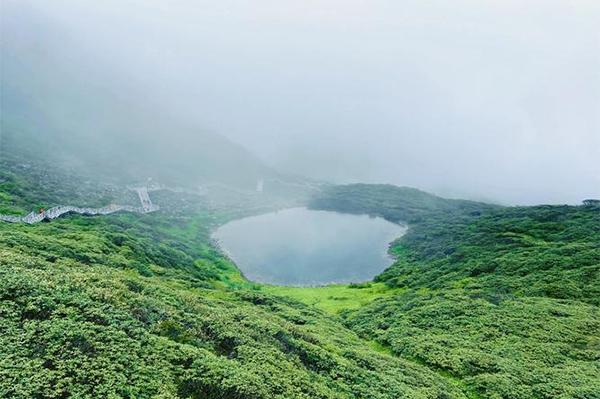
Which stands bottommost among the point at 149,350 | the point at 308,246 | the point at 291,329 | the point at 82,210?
the point at 308,246

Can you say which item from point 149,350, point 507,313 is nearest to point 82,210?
point 149,350

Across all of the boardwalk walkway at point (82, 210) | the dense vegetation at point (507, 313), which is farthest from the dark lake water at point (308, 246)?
the boardwalk walkway at point (82, 210)

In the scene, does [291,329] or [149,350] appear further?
[291,329]

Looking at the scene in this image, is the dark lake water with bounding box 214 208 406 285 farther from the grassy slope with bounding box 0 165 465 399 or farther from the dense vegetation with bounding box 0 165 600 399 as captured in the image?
the grassy slope with bounding box 0 165 465 399

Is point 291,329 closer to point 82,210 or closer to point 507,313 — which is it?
point 507,313

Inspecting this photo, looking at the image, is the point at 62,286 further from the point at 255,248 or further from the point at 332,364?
the point at 255,248

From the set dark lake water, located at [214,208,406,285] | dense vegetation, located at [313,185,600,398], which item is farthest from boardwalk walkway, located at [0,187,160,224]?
dense vegetation, located at [313,185,600,398]
